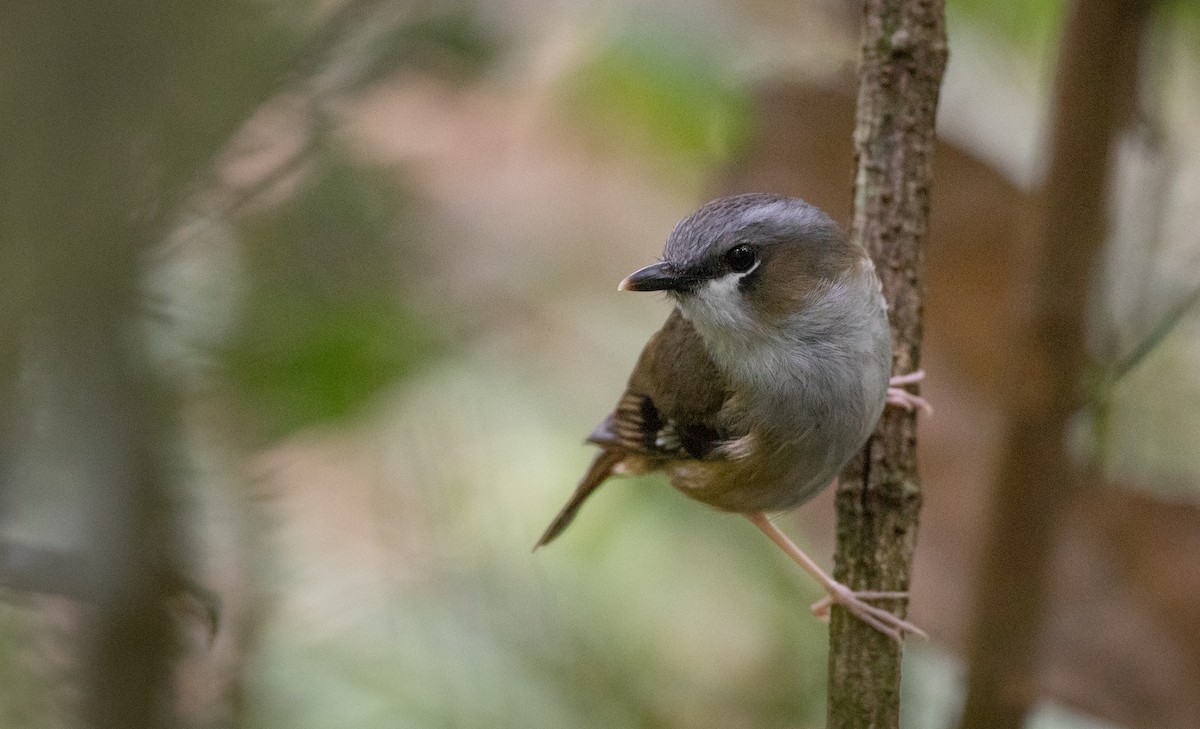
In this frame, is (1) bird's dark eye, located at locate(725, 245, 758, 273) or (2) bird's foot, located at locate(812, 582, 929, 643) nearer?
(2) bird's foot, located at locate(812, 582, 929, 643)

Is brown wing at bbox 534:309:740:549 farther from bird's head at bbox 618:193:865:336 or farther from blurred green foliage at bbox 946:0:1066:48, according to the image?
blurred green foliage at bbox 946:0:1066:48

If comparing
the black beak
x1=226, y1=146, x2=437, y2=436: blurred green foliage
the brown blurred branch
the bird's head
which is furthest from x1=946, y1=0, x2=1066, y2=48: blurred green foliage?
x1=226, y1=146, x2=437, y2=436: blurred green foliage

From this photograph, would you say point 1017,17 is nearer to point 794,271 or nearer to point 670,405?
point 794,271

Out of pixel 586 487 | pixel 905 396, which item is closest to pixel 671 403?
pixel 586 487

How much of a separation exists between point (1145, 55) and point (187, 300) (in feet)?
9.51

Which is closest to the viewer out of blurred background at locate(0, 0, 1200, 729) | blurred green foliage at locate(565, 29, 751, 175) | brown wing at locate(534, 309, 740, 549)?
blurred background at locate(0, 0, 1200, 729)

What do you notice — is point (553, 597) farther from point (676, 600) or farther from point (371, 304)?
point (371, 304)

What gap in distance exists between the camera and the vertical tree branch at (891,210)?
2826 mm

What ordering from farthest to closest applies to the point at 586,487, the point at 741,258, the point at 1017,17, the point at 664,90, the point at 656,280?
the point at 664,90, the point at 1017,17, the point at 586,487, the point at 741,258, the point at 656,280

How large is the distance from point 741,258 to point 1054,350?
3.20ft

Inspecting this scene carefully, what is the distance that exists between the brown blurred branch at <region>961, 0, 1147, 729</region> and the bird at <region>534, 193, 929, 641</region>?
331 mm

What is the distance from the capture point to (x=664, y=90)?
200 inches

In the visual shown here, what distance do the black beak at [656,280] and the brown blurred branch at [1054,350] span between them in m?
1.08

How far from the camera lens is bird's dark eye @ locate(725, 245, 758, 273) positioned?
3.07 m
